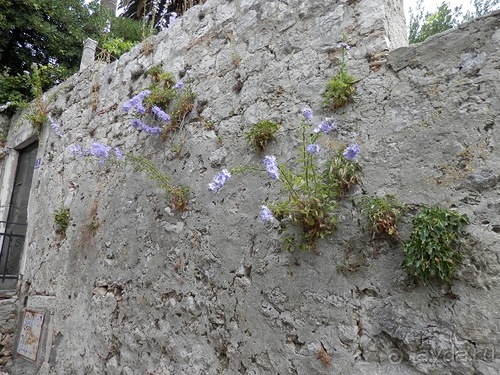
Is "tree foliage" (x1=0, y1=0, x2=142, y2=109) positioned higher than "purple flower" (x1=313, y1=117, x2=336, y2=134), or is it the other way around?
"tree foliage" (x1=0, y1=0, x2=142, y2=109)

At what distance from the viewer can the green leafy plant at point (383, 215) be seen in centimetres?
179

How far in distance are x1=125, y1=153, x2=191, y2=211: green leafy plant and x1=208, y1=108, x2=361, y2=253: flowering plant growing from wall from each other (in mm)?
821

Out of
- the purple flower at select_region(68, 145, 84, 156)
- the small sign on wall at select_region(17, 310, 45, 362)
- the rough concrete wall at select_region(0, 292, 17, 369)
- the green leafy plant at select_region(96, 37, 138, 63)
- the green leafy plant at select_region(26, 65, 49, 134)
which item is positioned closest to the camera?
the small sign on wall at select_region(17, 310, 45, 362)

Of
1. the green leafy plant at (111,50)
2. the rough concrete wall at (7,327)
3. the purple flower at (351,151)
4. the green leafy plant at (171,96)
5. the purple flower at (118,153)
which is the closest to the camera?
the purple flower at (351,151)

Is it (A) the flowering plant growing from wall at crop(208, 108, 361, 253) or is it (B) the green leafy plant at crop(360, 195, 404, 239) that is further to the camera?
(A) the flowering plant growing from wall at crop(208, 108, 361, 253)

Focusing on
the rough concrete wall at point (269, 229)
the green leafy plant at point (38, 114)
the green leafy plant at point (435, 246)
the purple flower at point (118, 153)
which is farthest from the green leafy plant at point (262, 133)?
the green leafy plant at point (38, 114)

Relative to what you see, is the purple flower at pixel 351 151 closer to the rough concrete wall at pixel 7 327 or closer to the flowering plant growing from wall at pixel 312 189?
the flowering plant growing from wall at pixel 312 189

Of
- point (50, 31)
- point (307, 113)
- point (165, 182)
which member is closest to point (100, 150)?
point (165, 182)

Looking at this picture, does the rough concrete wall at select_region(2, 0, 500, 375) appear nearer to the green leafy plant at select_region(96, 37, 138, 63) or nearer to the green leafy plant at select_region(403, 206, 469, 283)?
the green leafy plant at select_region(403, 206, 469, 283)

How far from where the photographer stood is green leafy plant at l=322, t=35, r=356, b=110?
2111mm

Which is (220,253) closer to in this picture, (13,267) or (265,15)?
(265,15)

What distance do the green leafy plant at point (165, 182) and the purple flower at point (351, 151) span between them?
127 centimetres

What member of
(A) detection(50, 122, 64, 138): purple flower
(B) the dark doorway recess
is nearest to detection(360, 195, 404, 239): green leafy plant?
(A) detection(50, 122, 64, 138): purple flower

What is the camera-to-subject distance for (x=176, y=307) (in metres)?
2.62
